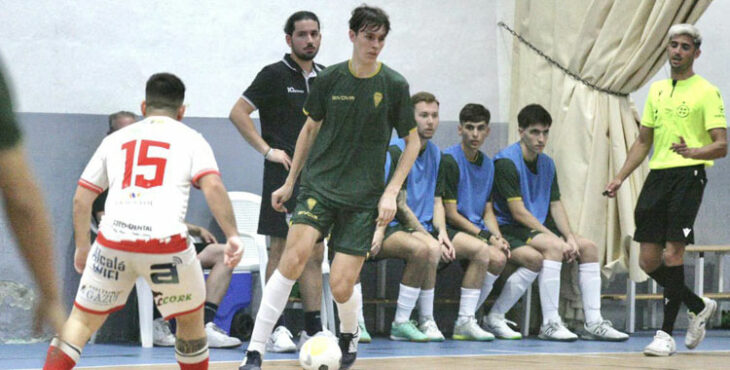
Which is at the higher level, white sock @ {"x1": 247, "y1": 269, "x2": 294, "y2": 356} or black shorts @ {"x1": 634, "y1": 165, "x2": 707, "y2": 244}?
black shorts @ {"x1": 634, "y1": 165, "x2": 707, "y2": 244}

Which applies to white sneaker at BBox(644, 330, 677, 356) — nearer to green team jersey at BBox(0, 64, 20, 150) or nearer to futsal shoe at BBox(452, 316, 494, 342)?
futsal shoe at BBox(452, 316, 494, 342)

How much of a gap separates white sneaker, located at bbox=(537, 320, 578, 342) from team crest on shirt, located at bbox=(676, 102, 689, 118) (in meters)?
1.93

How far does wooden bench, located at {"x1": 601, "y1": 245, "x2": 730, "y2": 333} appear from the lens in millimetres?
8570

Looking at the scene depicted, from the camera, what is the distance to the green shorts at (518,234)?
796cm

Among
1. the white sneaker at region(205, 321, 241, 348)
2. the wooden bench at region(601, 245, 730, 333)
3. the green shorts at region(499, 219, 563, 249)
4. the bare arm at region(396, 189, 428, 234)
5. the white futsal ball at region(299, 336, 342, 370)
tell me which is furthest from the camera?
the wooden bench at region(601, 245, 730, 333)

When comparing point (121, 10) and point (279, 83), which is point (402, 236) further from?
point (121, 10)

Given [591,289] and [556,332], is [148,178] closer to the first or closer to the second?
[556,332]

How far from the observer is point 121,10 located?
7.45 meters

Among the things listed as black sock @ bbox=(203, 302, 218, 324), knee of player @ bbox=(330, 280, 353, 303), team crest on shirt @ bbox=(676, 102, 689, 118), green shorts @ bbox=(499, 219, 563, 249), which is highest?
team crest on shirt @ bbox=(676, 102, 689, 118)

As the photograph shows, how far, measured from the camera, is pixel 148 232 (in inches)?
154

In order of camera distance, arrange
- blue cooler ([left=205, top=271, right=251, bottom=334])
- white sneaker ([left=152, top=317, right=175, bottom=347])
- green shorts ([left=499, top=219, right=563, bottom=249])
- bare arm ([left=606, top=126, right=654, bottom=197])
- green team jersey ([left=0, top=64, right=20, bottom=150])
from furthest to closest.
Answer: green shorts ([left=499, top=219, right=563, bottom=249])
blue cooler ([left=205, top=271, right=251, bottom=334])
white sneaker ([left=152, top=317, right=175, bottom=347])
bare arm ([left=606, top=126, right=654, bottom=197])
green team jersey ([left=0, top=64, right=20, bottom=150])

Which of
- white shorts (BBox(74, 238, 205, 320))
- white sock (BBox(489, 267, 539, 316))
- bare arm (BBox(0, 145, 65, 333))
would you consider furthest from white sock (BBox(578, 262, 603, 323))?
bare arm (BBox(0, 145, 65, 333))

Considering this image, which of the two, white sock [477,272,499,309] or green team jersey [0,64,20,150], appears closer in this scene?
green team jersey [0,64,20,150]

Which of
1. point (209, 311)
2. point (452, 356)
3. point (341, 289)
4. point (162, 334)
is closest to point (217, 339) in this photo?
point (209, 311)
